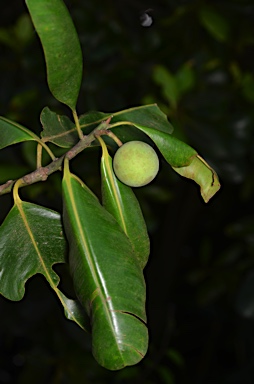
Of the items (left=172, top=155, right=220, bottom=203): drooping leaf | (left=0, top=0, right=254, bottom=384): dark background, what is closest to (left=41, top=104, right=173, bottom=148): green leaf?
(left=172, top=155, right=220, bottom=203): drooping leaf

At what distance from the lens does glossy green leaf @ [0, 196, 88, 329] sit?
28.2 inches

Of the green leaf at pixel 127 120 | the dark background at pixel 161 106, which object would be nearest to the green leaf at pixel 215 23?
the dark background at pixel 161 106

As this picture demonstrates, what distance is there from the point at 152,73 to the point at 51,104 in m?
0.34

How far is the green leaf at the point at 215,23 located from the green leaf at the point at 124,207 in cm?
132

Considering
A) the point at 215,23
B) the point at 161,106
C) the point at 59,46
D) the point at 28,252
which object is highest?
the point at 59,46

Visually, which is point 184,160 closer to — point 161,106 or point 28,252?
point 28,252

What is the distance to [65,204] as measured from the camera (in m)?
0.66

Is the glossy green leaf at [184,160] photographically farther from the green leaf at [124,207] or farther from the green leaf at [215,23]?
the green leaf at [215,23]

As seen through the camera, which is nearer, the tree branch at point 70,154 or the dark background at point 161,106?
the tree branch at point 70,154

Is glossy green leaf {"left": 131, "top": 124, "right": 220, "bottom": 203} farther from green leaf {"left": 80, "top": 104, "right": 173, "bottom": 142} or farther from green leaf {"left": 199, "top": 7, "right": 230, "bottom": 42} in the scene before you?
green leaf {"left": 199, "top": 7, "right": 230, "bottom": 42}

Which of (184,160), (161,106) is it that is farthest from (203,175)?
(161,106)

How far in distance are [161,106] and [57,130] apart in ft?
3.85

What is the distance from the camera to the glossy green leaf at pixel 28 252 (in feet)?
2.35

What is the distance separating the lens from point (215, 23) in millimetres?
1926
